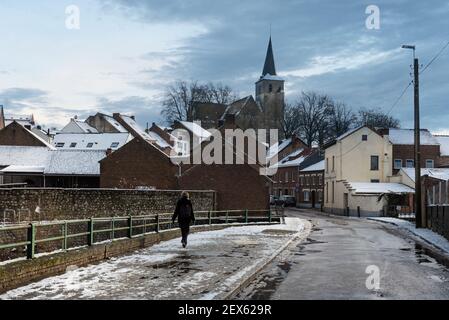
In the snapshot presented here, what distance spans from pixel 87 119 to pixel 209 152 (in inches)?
2491

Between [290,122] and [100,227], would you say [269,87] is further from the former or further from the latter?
[100,227]

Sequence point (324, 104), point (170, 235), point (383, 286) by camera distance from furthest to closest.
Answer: point (324, 104), point (170, 235), point (383, 286)

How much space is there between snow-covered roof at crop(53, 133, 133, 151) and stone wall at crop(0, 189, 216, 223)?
36.6 m

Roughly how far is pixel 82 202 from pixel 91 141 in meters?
42.5

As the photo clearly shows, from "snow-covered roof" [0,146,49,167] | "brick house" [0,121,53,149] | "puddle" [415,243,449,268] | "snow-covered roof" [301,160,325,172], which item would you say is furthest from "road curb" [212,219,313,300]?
"brick house" [0,121,53,149]

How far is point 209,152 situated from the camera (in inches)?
1750

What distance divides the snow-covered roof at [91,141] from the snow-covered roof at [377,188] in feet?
92.1

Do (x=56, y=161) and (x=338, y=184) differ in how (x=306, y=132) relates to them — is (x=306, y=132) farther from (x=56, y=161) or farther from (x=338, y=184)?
(x=56, y=161)

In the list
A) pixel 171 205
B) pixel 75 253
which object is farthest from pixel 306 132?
pixel 75 253

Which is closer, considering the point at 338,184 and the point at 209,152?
the point at 209,152

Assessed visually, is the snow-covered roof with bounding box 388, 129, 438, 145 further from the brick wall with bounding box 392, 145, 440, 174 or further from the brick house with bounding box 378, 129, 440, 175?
the brick wall with bounding box 392, 145, 440, 174

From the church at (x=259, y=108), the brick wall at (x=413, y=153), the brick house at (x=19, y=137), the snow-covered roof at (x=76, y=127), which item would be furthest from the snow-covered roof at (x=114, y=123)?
the brick wall at (x=413, y=153)

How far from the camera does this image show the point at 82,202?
32.5m

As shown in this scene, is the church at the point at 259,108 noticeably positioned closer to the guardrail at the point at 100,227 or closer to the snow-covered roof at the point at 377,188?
the snow-covered roof at the point at 377,188
